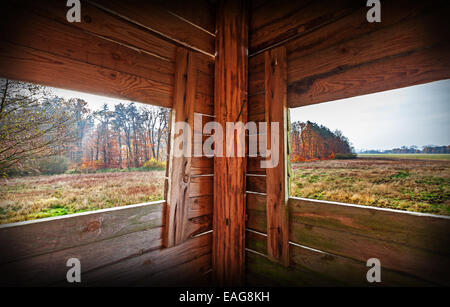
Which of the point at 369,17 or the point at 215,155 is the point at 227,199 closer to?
the point at 215,155

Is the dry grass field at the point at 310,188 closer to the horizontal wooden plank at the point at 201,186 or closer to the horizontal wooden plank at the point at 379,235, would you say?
the horizontal wooden plank at the point at 379,235

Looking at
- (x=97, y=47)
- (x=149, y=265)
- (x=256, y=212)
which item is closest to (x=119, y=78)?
(x=97, y=47)

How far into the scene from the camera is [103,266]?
1.23 m

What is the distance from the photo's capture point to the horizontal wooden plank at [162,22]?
1.33m

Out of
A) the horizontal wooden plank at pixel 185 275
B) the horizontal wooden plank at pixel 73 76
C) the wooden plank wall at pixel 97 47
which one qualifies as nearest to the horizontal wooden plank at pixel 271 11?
the wooden plank wall at pixel 97 47

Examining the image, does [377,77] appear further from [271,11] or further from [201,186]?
[201,186]

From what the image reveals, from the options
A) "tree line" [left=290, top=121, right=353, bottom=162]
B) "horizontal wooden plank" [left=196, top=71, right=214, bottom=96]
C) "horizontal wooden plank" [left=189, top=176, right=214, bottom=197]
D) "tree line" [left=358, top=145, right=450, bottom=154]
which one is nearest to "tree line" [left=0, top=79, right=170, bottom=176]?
"horizontal wooden plank" [left=189, top=176, right=214, bottom=197]

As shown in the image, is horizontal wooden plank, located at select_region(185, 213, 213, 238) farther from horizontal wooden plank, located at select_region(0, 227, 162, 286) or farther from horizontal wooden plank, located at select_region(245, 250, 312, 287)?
horizontal wooden plank, located at select_region(245, 250, 312, 287)

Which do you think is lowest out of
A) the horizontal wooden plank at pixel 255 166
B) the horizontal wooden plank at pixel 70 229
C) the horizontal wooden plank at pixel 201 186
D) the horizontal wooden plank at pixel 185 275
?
the horizontal wooden plank at pixel 185 275

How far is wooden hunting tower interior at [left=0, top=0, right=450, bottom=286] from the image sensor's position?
3.43 feet

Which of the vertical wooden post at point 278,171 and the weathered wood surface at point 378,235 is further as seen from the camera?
the vertical wooden post at point 278,171

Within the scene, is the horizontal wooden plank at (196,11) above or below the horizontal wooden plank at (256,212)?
above

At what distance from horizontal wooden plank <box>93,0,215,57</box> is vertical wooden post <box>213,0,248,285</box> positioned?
0.14 m

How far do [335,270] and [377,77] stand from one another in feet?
4.28
